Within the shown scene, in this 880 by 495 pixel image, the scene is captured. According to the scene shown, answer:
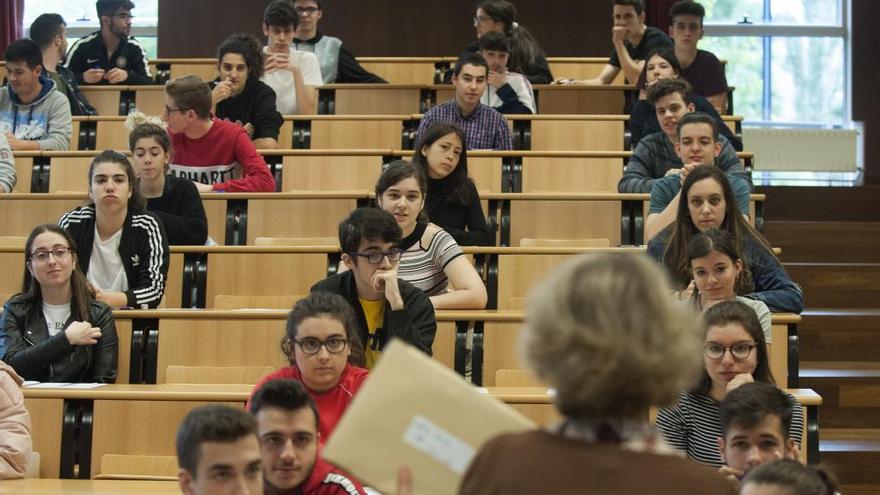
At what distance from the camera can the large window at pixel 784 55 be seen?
8.57 m

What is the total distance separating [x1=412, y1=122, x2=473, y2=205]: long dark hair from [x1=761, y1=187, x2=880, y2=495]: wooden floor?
1369 millimetres

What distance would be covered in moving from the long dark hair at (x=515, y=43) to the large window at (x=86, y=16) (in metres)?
3.44

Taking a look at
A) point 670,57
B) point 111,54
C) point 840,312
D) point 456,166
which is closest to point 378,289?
point 456,166

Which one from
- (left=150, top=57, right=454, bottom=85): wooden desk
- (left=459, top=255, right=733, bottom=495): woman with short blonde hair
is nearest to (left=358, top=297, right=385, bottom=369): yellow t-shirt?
(left=459, top=255, right=733, bottom=495): woman with short blonde hair

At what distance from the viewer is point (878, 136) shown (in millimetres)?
8164

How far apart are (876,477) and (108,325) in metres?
2.42

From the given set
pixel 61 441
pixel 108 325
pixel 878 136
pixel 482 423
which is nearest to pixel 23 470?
pixel 61 441

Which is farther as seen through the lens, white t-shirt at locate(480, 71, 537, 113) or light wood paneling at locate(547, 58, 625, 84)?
light wood paneling at locate(547, 58, 625, 84)

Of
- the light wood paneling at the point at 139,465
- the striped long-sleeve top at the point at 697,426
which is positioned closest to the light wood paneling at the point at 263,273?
the light wood paneling at the point at 139,465

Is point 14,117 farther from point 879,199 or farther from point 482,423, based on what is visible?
point 482,423

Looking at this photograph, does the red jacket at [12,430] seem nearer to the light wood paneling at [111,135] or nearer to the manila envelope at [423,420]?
the manila envelope at [423,420]

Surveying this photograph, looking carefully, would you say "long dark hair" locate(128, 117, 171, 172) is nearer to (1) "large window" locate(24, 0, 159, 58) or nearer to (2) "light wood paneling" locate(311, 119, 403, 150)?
(2) "light wood paneling" locate(311, 119, 403, 150)

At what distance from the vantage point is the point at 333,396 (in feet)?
9.08

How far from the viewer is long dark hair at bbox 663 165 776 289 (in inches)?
148
